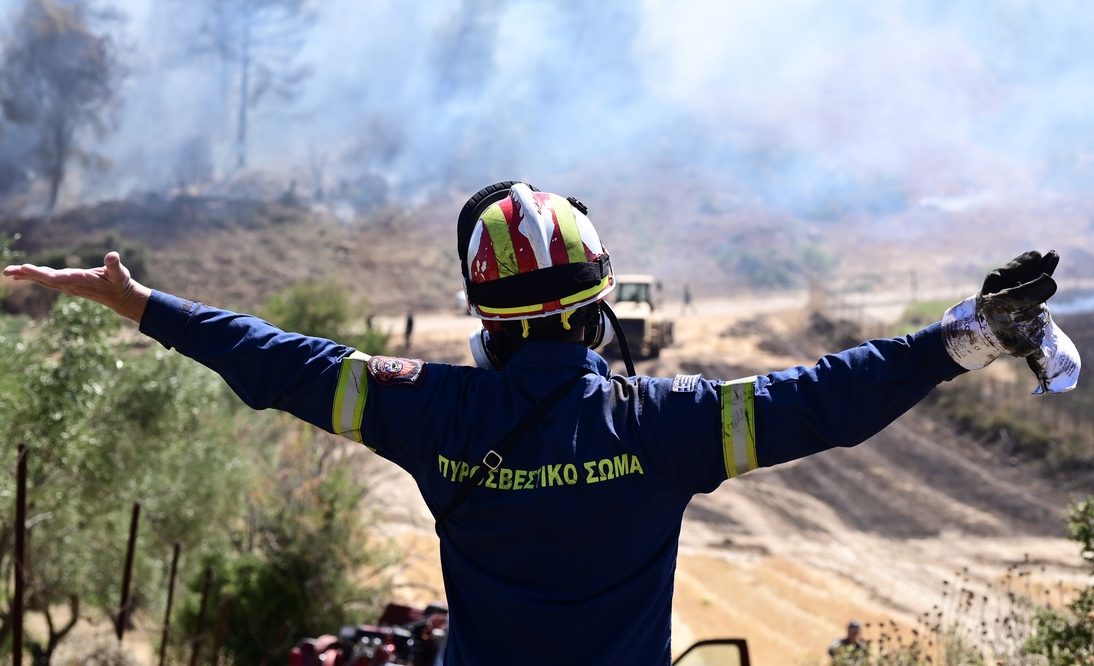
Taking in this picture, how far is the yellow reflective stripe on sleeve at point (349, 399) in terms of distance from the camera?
2318 mm

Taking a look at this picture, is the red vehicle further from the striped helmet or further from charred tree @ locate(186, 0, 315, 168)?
charred tree @ locate(186, 0, 315, 168)

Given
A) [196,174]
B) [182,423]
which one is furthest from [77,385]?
[196,174]

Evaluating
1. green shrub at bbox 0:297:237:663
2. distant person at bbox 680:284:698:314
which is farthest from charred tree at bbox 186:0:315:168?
green shrub at bbox 0:297:237:663

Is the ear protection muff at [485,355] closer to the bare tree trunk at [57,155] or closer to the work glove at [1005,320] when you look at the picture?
the work glove at [1005,320]

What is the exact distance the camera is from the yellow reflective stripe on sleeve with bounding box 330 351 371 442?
91.3 inches

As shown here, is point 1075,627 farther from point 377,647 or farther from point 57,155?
point 57,155

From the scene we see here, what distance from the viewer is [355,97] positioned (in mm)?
90375

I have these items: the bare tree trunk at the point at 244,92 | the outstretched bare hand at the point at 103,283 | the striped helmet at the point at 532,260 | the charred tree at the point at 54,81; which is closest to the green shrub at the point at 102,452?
the outstretched bare hand at the point at 103,283

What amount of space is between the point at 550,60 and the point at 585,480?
97.7 meters

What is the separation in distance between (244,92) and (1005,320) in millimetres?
87930

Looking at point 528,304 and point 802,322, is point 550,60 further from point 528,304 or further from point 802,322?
point 528,304

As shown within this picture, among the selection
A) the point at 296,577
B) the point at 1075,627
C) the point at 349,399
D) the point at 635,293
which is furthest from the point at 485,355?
the point at 635,293

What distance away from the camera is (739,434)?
6.86 ft

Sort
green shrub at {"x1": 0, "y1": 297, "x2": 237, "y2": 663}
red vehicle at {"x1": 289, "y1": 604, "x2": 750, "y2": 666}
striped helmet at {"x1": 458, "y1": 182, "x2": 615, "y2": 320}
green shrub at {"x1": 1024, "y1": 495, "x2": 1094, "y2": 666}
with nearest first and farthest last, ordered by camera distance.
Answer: striped helmet at {"x1": 458, "y1": 182, "x2": 615, "y2": 320}, green shrub at {"x1": 1024, "y1": 495, "x2": 1094, "y2": 666}, red vehicle at {"x1": 289, "y1": 604, "x2": 750, "y2": 666}, green shrub at {"x1": 0, "y1": 297, "x2": 237, "y2": 663}
